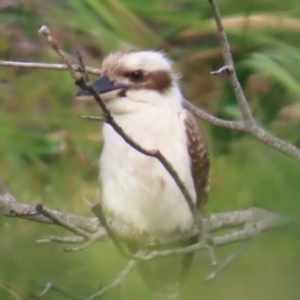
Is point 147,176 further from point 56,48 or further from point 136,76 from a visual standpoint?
point 56,48

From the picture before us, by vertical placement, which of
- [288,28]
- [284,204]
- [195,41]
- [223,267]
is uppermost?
[284,204]

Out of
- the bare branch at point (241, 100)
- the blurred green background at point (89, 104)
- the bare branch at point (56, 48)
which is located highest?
the bare branch at point (56, 48)

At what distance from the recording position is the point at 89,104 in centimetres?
367

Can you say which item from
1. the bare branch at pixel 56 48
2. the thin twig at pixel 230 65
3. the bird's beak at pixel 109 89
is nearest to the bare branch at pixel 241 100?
the thin twig at pixel 230 65

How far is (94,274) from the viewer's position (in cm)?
108

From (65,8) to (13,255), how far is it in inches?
109

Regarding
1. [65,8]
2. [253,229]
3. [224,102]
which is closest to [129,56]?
[253,229]

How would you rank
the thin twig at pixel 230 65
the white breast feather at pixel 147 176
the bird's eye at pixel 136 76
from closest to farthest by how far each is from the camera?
the thin twig at pixel 230 65 < the white breast feather at pixel 147 176 < the bird's eye at pixel 136 76

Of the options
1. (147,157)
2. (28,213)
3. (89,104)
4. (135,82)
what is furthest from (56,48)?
(89,104)

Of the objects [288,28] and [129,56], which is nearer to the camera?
[129,56]

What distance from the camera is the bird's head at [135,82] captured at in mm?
2158

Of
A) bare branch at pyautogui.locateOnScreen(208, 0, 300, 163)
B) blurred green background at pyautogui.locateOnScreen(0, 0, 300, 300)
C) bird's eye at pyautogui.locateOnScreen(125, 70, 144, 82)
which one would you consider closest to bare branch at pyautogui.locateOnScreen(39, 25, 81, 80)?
blurred green background at pyautogui.locateOnScreen(0, 0, 300, 300)

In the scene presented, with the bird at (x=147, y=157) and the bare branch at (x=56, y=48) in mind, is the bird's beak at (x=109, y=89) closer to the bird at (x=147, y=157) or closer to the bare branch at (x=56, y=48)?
the bird at (x=147, y=157)

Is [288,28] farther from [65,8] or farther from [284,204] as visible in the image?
[284,204]
